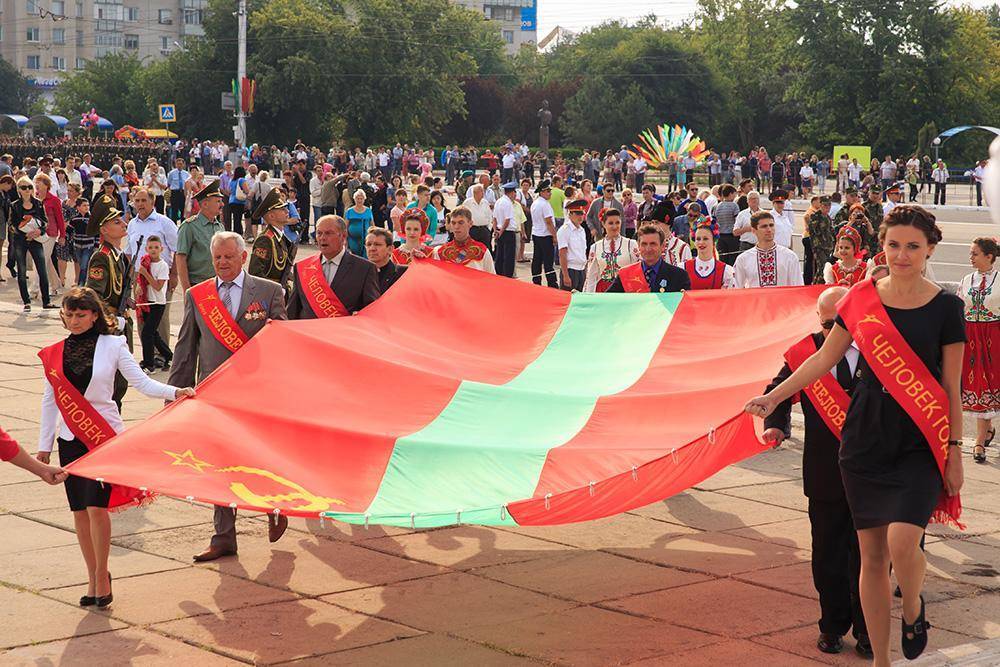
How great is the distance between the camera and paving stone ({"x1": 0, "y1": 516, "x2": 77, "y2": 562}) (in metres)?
8.09

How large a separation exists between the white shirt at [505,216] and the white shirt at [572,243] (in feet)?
18.7

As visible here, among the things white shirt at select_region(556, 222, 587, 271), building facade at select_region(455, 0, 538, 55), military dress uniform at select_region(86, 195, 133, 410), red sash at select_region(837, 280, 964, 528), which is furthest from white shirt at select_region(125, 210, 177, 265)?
building facade at select_region(455, 0, 538, 55)

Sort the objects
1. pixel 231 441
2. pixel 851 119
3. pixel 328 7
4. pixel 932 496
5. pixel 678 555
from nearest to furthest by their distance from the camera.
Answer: pixel 932 496, pixel 231 441, pixel 678 555, pixel 851 119, pixel 328 7

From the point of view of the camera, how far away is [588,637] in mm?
6625

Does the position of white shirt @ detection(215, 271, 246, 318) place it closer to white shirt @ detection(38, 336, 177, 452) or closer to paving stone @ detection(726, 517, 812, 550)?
white shirt @ detection(38, 336, 177, 452)

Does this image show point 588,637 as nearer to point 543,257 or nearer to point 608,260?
point 608,260

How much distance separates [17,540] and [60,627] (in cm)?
177

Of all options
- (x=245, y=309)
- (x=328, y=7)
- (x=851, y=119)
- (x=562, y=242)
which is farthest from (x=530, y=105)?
(x=245, y=309)

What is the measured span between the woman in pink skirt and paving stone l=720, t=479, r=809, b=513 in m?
1.82

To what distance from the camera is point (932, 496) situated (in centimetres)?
→ 554

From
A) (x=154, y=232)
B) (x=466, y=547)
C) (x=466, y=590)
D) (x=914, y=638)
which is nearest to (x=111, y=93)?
(x=154, y=232)

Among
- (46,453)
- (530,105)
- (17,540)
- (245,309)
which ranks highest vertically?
(530,105)

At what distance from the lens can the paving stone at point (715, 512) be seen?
8.85 metres

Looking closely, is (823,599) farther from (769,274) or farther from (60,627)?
(769,274)
